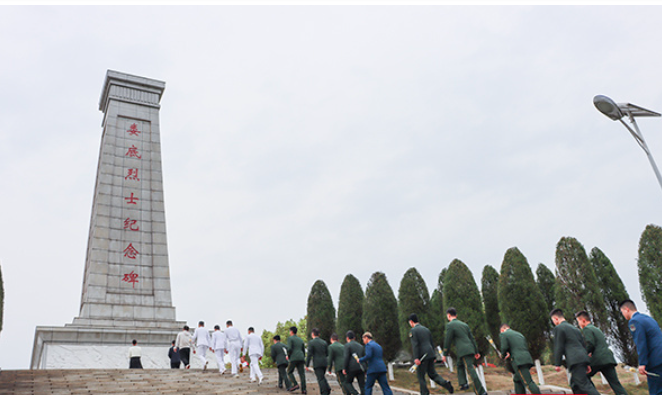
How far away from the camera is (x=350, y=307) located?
18234mm

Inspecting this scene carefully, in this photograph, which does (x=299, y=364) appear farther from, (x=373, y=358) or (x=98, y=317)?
(x=98, y=317)

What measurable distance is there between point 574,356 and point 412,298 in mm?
9580

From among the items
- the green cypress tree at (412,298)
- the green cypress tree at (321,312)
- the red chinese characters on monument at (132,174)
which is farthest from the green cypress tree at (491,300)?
the red chinese characters on monument at (132,174)

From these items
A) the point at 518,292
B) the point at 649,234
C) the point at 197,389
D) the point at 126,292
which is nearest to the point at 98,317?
the point at 126,292

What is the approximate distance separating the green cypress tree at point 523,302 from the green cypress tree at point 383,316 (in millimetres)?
3625

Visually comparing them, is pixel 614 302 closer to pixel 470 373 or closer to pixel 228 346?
pixel 470 373

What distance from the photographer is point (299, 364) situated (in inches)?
445

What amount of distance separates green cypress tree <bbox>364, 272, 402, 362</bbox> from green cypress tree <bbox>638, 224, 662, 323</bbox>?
23.8 feet

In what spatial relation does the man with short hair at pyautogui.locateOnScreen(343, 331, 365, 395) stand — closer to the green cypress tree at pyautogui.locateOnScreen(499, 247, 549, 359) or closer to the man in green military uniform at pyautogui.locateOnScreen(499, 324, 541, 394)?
the man in green military uniform at pyautogui.locateOnScreen(499, 324, 541, 394)

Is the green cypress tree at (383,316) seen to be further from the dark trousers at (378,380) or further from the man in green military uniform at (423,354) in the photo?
the man in green military uniform at (423,354)

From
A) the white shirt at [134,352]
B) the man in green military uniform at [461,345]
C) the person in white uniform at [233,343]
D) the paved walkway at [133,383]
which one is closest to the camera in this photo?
the man in green military uniform at [461,345]

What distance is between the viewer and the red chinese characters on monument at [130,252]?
21234 millimetres

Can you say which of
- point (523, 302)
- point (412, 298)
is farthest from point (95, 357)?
point (523, 302)

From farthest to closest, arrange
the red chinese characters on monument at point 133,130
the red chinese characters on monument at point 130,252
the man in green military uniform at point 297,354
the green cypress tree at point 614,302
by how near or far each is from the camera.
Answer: the red chinese characters on monument at point 133,130
the red chinese characters on monument at point 130,252
the green cypress tree at point 614,302
the man in green military uniform at point 297,354
